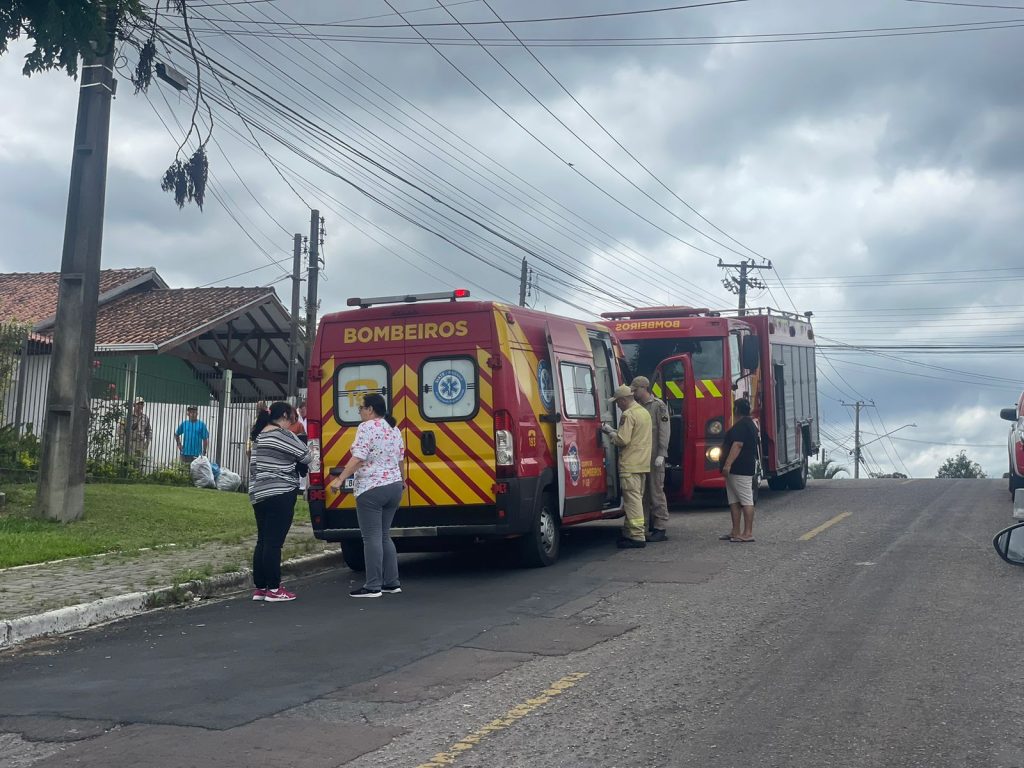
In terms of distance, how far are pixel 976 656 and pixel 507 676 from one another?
2910 mm

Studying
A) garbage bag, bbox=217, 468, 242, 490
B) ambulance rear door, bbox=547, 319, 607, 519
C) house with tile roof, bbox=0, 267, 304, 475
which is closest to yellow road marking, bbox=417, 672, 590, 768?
ambulance rear door, bbox=547, 319, 607, 519

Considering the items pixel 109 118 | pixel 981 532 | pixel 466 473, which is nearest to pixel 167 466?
pixel 109 118

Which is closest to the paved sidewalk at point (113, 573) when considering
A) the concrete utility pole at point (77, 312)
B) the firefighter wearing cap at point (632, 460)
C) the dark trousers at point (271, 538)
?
the dark trousers at point (271, 538)

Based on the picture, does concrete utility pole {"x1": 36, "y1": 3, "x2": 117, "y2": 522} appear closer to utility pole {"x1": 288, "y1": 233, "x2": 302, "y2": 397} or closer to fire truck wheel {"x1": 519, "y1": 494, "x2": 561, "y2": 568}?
fire truck wheel {"x1": 519, "y1": 494, "x2": 561, "y2": 568}

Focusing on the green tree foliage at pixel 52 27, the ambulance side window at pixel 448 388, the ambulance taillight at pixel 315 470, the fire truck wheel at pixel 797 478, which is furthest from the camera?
the fire truck wheel at pixel 797 478

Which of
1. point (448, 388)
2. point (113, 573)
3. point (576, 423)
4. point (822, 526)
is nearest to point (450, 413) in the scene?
point (448, 388)

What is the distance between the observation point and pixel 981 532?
13.4m

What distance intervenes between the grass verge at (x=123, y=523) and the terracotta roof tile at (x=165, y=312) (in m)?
8.95

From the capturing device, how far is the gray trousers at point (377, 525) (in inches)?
378

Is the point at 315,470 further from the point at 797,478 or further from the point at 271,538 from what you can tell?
the point at 797,478

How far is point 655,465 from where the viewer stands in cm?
1332

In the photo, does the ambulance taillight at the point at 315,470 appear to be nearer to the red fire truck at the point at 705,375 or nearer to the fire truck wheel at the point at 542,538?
the fire truck wheel at the point at 542,538

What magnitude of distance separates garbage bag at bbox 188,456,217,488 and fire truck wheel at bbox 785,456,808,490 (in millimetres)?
10676

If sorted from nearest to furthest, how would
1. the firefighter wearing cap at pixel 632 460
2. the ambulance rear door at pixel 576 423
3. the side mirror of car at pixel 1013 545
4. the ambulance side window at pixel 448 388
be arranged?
1. the side mirror of car at pixel 1013 545
2. the ambulance side window at pixel 448 388
3. the ambulance rear door at pixel 576 423
4. the firefighter wearing cap at pixel 632 460
